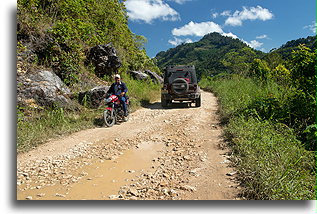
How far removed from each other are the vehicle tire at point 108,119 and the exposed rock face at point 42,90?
1.26 meters

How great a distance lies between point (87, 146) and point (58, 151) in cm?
54

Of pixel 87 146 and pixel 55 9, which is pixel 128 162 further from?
pixel 55 9

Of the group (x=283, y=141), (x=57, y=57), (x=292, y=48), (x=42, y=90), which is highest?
(x=57, y=57)

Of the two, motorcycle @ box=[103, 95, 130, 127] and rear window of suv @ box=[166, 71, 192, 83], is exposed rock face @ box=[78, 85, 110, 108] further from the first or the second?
rear window of suv @ box=[166, 71, 192, 83]

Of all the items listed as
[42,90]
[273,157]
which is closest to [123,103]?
[42,90]

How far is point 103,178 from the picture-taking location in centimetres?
270

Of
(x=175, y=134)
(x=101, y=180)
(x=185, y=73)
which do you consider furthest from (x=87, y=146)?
(x=185, y=73)

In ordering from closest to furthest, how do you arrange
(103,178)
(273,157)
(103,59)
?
(273,157), (103,178), (103,59)

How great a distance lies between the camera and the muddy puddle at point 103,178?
223 centimetres

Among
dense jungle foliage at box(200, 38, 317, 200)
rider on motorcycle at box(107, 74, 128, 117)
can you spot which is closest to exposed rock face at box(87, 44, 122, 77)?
rider on motorcycle at box(107, 74, 128, 117)

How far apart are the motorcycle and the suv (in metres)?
2.76

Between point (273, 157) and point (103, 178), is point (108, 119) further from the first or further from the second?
point (273, 157)

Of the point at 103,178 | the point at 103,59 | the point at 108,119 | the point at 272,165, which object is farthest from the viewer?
the point at 103,59

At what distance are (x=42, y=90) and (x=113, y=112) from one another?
2064 mm
